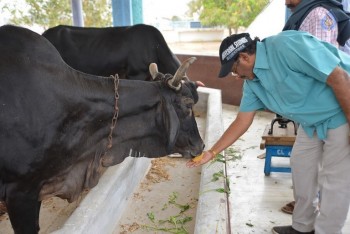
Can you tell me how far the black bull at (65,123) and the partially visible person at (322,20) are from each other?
1056 millimetres

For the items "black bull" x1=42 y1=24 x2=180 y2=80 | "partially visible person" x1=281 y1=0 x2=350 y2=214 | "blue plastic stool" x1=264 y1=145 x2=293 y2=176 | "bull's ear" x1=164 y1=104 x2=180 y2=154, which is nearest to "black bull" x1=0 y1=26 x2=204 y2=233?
"bull's ear" x1=164 y1=104 x2=180 y2=154

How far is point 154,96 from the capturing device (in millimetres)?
2537

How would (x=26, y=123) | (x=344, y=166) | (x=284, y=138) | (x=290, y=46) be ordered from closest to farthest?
(x=26, y=123) → (x=290, y=46) → (x=344, y=166) → (x=284, y=138)

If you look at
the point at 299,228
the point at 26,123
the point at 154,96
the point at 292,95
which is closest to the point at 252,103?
the point at 292,95

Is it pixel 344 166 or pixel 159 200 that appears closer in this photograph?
pixel 344 166

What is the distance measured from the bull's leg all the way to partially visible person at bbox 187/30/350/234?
3.57ft

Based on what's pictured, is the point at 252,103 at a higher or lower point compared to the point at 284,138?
higher

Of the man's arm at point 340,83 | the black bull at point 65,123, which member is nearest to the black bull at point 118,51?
the black bull at point 65,123

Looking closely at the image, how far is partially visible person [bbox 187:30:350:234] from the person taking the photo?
224cm

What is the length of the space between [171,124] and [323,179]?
110 centimetres

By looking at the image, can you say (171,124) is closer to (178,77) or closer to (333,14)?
(178,77)

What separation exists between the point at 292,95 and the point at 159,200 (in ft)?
5.31

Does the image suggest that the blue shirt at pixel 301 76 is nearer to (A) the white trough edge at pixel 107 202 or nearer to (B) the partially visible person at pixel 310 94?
(B) the partially visible person at pixel 310 94

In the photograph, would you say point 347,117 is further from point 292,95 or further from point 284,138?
point 284,138
